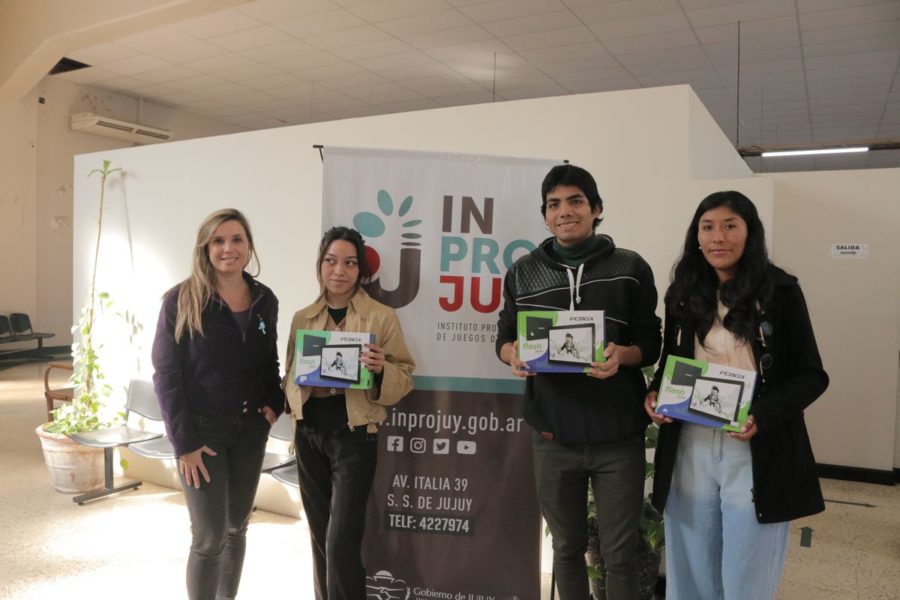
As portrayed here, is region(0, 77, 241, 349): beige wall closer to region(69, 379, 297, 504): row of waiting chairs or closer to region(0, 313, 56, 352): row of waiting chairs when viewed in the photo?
region(0, 313, 56, 352): row of waiting chairs

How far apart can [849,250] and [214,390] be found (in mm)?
4805

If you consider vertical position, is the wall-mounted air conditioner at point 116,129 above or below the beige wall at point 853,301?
above

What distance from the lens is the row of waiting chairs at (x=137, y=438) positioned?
154 inches

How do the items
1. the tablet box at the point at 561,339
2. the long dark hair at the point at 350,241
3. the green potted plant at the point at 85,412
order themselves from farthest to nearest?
the green potted plant at the point at 85,412, the long dark hair at the point at 350,241, the tablet box at the point at 561,339

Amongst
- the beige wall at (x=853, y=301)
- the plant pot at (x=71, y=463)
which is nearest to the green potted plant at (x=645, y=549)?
the beige wall at (x=853, y=301)

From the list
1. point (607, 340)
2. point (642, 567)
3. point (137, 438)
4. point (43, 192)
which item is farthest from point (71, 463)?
point (43, 192)

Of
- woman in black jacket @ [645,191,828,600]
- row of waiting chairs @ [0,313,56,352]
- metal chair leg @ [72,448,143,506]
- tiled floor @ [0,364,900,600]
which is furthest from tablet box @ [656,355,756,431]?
row of waiting chairs @ [0,313,56,352]

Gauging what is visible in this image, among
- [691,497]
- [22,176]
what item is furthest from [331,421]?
[22,176]

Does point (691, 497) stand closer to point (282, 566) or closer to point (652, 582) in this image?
point (652, 582)

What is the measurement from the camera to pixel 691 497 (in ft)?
5.97

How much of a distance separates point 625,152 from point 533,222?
994mm

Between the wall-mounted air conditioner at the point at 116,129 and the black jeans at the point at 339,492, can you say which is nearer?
the black jeans at the point at 339,492

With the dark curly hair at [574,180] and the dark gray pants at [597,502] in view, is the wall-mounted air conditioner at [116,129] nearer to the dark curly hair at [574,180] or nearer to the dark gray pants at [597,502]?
the dark curly hair at [574,180]

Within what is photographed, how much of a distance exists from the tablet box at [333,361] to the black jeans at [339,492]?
178 millimetres
